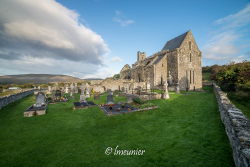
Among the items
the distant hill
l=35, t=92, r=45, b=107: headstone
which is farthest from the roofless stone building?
the distant hill

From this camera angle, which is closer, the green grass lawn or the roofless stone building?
the green grass lawn

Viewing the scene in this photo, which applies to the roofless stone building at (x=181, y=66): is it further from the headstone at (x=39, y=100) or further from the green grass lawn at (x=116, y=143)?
the headstone at (x=39, y=100)

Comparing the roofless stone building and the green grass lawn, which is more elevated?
the roofless stone building

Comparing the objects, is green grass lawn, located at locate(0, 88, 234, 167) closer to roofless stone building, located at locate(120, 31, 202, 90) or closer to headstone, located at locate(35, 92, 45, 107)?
headstone, located at locate(35, 92, 45, 107)

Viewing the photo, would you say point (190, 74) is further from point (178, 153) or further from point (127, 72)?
point (178, 153)

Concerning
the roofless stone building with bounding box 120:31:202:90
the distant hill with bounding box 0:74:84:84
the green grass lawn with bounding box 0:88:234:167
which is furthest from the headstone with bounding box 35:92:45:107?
the distant hill with bounding box 0:74:84:84

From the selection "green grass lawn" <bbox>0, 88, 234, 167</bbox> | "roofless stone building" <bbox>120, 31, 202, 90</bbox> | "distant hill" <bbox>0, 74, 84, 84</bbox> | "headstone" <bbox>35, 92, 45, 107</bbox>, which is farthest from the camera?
"distant hill" <bbox>0, 74, 84, 84</bbox>

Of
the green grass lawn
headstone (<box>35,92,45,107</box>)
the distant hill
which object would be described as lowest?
the green grass lawn

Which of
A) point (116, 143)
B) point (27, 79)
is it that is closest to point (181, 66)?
point (116, 143)

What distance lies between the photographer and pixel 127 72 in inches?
1694

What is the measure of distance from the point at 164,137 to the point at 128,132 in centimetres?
165

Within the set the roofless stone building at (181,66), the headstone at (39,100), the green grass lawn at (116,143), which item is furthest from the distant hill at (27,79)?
the green grass lawn at (116,143)

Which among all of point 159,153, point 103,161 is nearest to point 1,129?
point 103,161

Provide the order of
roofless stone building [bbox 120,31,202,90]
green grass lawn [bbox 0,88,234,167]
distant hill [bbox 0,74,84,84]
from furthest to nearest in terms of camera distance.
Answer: distant hill [bbox 0,74,84,84] < roofless stone building [bbox 120,31,202,90] < green grass lawn [bbox 0,88,234,167]
